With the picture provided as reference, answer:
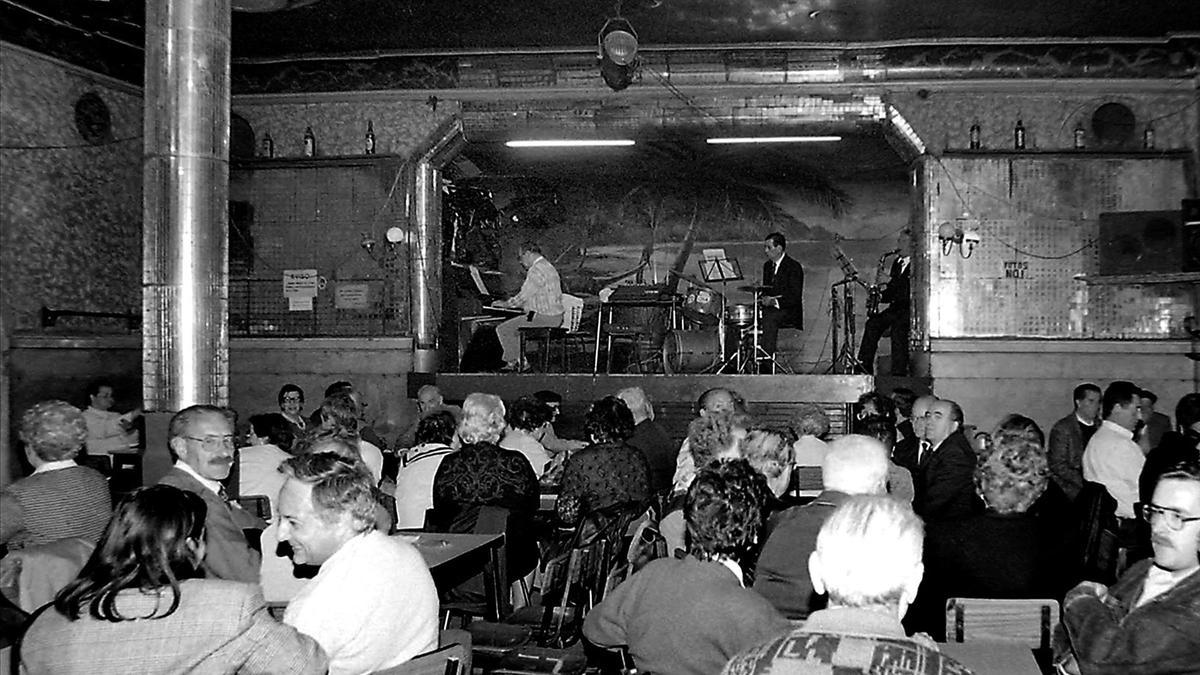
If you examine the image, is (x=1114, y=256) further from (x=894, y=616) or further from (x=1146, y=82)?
(x=894, y=616)

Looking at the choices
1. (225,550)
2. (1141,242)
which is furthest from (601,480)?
(1141,242)

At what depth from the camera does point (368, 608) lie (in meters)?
2.77

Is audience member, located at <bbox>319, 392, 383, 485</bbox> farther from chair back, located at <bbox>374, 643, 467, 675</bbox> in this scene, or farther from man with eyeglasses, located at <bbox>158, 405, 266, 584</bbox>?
chair back, located at <bbox>374, 643, 467, 675</bbox>

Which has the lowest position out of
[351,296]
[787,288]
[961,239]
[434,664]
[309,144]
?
[434,664]

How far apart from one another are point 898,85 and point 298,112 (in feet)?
21.5

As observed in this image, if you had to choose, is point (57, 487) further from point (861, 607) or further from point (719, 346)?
point (719, 346)

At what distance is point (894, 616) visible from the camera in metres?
1.99

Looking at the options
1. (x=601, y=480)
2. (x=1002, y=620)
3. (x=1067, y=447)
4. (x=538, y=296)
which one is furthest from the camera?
(x=538, y=296)

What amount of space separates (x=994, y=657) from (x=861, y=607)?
0.88 meters

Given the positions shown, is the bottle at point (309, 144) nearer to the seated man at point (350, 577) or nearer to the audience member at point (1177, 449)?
the audience member at point (1177, 449)

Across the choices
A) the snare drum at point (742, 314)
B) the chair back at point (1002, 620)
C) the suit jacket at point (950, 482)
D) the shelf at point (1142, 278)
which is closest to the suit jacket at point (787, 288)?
the snare drum at point (742, 314)

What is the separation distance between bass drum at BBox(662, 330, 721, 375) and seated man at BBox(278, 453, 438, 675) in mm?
8794

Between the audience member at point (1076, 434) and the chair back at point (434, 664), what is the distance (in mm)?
5251

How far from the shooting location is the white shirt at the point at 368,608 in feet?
8.96
